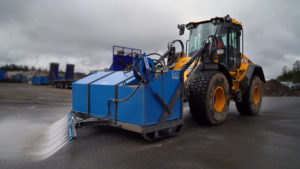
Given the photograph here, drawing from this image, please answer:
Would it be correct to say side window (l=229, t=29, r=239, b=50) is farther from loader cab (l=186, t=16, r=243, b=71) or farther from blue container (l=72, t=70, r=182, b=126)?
blue container (l=72, t=70, r=182, b=126)

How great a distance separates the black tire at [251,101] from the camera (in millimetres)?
7082

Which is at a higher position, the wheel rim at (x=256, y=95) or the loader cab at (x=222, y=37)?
the loader cab at (x=222, y=37)

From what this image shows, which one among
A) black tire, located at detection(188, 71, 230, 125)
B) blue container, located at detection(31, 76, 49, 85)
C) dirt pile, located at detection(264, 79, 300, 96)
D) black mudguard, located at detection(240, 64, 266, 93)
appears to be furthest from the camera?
blue container, located at detection(31, 76, 49, 85)

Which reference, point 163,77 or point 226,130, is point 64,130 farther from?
point 226,130

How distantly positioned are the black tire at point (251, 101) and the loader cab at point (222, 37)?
995 millimetres

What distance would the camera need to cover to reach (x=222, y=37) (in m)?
6.20

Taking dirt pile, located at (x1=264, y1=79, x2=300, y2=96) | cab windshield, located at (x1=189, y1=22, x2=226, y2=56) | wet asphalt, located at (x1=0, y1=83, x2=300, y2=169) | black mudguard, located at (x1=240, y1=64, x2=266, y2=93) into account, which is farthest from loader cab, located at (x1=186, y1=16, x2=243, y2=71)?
dirt pile, located at (x1=264, y1=79, x2=300, y2=96)

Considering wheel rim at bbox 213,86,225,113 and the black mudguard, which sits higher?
the black mudguard

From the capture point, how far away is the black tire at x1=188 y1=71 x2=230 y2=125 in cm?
476

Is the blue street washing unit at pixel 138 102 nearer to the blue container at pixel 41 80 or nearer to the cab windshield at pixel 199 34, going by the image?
the cab windshield at pixel 199 34

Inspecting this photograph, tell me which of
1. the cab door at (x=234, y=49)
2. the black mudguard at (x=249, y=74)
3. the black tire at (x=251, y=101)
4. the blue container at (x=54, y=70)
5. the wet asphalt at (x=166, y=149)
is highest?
the blue container at (x=54, y=70)

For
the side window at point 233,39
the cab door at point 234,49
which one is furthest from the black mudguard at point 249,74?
the side window at point 233,39

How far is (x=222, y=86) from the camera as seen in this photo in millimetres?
5359

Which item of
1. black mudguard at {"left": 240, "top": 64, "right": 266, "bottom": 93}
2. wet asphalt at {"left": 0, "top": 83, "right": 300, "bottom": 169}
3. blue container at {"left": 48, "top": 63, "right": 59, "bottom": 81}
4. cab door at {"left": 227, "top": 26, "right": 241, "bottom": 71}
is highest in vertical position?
blue container at {"left": 48, "top": 63, "right": 59, "bottom": 81}
